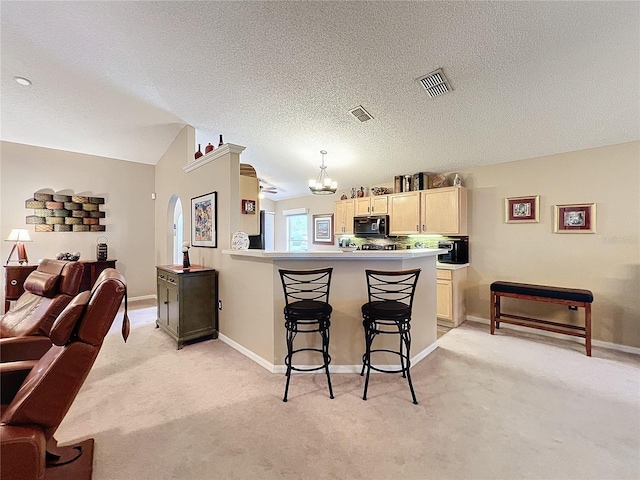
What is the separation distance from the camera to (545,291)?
3410mm

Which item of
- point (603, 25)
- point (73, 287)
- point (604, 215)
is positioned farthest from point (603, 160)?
point (73, 287)

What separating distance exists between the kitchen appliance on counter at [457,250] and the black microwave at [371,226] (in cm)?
106

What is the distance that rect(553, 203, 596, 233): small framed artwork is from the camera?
341cm

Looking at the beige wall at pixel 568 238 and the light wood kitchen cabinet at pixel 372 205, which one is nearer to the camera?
the beige wall at pixel 568 238

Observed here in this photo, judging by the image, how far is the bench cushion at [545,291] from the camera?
3191mm

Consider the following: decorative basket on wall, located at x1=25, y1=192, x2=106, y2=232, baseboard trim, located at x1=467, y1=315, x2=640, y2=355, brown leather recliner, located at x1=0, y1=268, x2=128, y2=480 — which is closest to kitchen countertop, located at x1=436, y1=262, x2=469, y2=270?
baseboard trim, located at x1=467, y1=315, x2=640, y2=355

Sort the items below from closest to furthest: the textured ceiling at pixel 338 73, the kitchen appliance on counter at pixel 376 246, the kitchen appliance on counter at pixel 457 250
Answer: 1. the textured ceiling at pixel 338 73
2. the kitchen appliance on counter at pixel 457 250
3. the kitchen appliance on counter at pixel 376 246

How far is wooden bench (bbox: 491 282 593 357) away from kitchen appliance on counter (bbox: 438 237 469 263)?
0.68 m

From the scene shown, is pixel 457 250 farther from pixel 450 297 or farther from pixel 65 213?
pixel 65 213

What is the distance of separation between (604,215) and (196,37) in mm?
4907

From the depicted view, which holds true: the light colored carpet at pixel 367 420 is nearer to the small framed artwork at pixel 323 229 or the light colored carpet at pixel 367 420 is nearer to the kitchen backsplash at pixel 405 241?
the kitchen backsplash at pixel 405 241

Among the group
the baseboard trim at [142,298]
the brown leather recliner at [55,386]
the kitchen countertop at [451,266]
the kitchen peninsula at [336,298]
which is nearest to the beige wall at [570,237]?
the kitchen countertop at [451,266]

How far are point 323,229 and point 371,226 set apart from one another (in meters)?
1.75

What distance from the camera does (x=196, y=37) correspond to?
2605 millimetres
